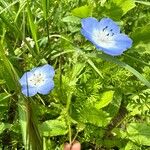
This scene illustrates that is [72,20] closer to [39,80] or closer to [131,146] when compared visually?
[39,80]

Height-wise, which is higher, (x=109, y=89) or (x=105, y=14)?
(x=105, y=14)

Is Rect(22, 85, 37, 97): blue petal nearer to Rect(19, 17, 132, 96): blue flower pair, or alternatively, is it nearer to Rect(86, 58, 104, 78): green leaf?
Rect(19, 17, 132, 96): blue flower pair

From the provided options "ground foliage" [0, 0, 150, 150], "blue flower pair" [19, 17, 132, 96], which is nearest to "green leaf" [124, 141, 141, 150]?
"ground foliage" [0, 0, 150, 150]

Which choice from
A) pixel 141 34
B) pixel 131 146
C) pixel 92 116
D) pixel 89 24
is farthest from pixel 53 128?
pixel 141 34

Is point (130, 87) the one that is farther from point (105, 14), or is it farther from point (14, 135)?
point (14, 135)

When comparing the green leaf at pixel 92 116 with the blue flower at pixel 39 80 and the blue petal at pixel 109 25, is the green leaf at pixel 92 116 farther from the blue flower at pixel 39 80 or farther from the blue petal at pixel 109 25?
the blue petal at pixel 109 25

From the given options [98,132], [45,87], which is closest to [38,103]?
[45,87]
